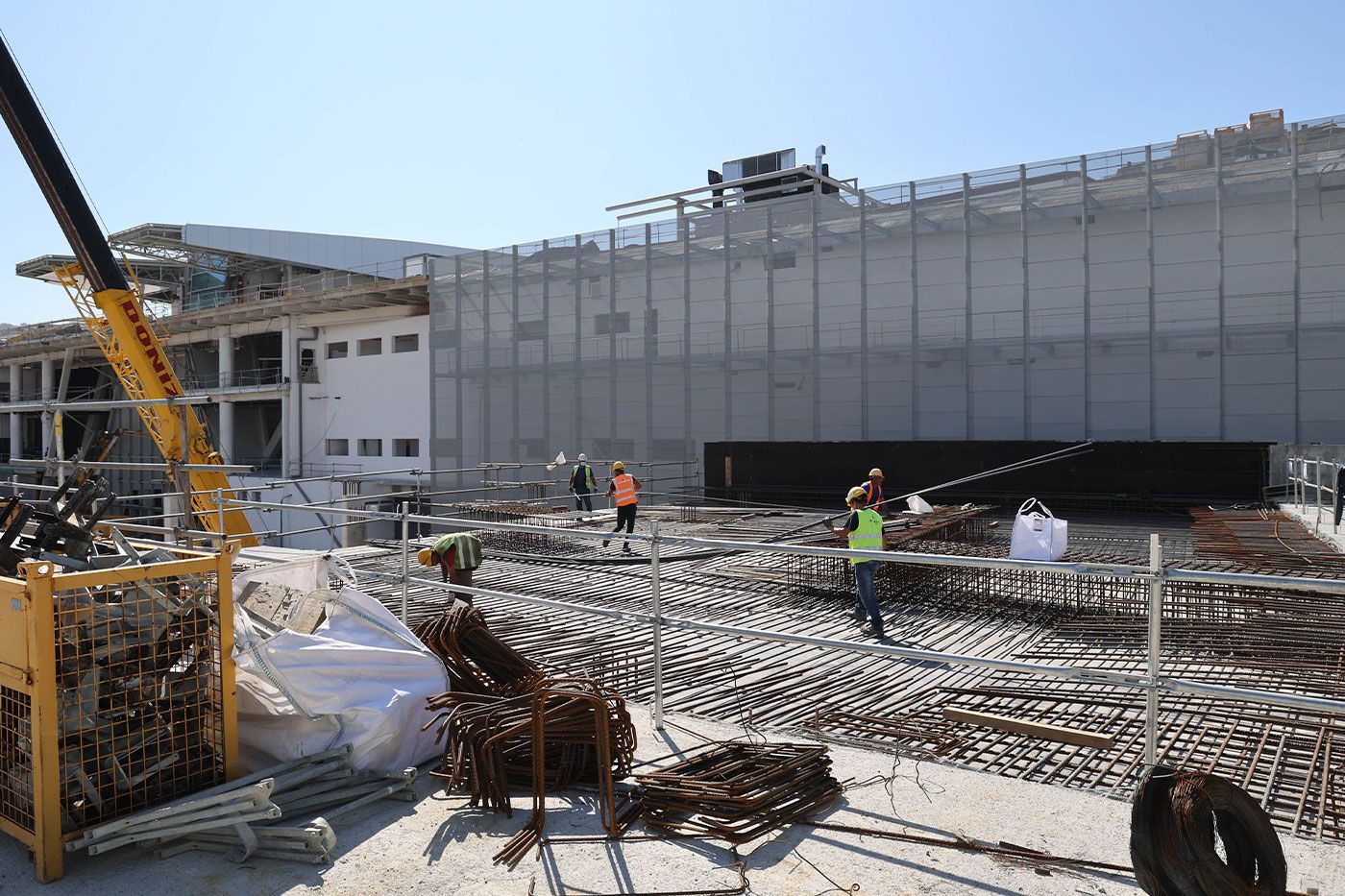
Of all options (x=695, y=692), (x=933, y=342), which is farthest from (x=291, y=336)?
(x=695, y=692)

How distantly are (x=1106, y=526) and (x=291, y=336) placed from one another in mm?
38919

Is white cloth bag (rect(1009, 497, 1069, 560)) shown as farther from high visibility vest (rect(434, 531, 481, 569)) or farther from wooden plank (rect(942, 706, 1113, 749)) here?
high visibility vest (rect(434, 531, 481, 569))

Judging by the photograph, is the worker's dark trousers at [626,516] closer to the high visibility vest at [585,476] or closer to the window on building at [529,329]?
the high visibility vest at [585,476]

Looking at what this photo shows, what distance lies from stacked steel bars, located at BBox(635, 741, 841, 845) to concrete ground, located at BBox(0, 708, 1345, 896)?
0.09 metres

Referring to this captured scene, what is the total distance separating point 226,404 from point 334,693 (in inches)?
1893

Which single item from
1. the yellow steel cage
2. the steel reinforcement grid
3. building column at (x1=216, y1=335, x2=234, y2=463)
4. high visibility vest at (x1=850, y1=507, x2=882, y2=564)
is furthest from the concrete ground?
building column at (x1=216, y1=335, x2=234, y2=463)

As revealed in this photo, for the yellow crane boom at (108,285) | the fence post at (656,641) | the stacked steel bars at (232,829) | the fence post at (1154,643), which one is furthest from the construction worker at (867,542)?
the yellow crane boom at (108,285)

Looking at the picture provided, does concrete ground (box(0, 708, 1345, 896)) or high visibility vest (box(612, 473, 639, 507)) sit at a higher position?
high visibility vest (box(612, 473, 639, 507))

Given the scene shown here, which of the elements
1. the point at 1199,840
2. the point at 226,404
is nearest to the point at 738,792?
the point at 1199,840

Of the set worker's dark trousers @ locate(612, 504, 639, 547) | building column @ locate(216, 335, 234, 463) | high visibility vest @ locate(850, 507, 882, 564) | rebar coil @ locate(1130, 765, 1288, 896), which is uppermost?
building column @ locate(216, 335, 234, 463)

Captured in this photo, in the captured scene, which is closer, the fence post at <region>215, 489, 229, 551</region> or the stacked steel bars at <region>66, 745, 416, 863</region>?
the stacked steel bars at <region>66, 745, 416, 863</region>

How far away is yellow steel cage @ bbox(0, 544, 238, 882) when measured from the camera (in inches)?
175

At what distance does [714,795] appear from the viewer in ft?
15.6

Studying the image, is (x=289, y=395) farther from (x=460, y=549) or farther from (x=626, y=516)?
(x=460, y=549)
